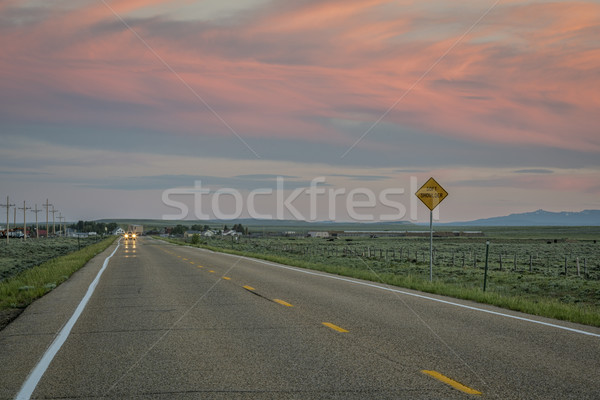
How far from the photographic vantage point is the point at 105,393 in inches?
235

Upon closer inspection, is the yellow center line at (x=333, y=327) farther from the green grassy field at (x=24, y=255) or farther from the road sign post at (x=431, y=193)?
the green grassy field at (x=24, y=255)

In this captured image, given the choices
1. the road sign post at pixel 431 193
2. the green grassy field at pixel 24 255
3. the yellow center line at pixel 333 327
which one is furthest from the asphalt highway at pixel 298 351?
the green grassy field at pixel 24 255

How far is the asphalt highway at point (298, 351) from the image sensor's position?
6.07 meters

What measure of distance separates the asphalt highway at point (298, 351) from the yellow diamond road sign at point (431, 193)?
635 cm

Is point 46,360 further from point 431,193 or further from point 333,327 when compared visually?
point 431,193

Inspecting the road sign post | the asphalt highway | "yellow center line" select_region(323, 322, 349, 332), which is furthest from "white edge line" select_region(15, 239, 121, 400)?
the road sign post

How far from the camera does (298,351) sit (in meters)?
7.79

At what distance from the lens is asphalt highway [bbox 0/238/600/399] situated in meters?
6.07

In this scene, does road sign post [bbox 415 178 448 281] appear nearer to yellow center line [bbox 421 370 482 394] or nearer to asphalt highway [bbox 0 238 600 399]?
asphalt highway [bbox 0 238 600 399]

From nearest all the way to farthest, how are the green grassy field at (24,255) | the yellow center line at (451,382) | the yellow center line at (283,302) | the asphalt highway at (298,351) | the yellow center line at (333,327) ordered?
the yellow center line at (451,382), the asphalt highway at (298,351), the yellow center line at (333,327), the yellow center line at (283,302), the green grassy field at (24,255)

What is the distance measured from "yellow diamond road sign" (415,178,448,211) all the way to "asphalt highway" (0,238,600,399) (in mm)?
6351

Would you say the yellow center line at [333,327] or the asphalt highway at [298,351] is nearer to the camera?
the asphalt highway at [298,351]

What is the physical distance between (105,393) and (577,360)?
5746mm

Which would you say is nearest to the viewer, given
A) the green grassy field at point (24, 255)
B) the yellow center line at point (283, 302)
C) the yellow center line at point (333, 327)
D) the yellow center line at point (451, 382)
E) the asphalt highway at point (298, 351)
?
the yellow center line at point (451, 382)
